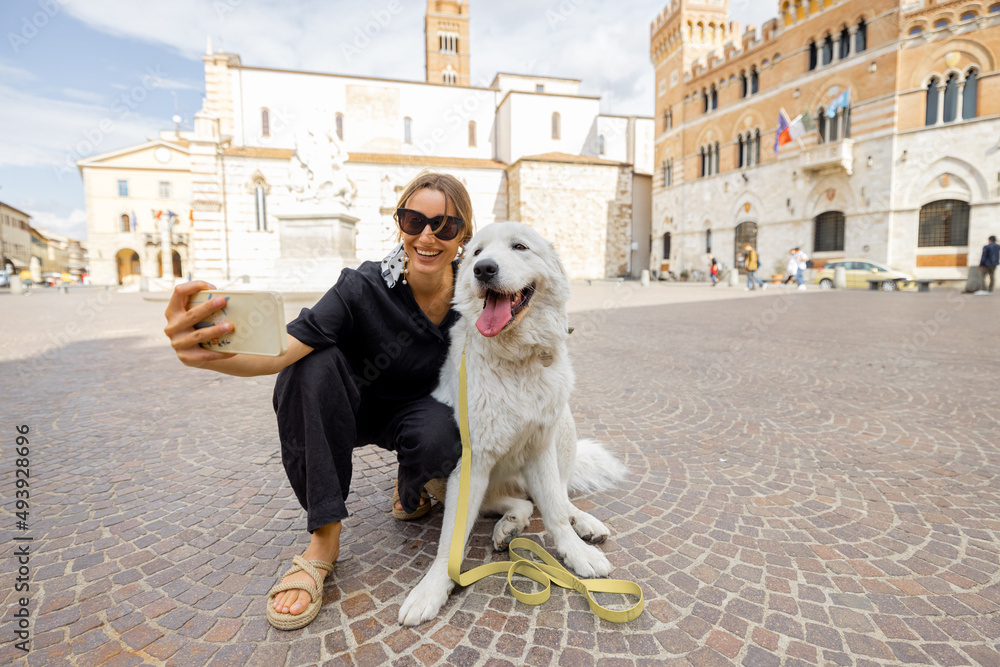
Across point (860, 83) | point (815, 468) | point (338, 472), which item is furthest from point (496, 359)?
point (860, 83)

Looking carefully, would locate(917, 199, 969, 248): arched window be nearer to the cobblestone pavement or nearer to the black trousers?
the cobblestone pavement

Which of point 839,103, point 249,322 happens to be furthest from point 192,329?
point 839,103

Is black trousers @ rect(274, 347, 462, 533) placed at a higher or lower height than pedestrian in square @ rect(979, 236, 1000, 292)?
lower

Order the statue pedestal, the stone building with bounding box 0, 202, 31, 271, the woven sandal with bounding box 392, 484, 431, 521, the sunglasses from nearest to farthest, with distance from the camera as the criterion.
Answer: the sunglasses → the woven sandal with bounding box 392, 484, 431, 521 → the statue pedestal → the stone building with bounding box 0, 202, 31, 271

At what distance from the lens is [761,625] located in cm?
179

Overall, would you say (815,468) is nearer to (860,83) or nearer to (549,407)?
(549,407)

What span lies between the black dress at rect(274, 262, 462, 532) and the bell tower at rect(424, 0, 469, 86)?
175ft

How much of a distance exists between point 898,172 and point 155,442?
3074cm

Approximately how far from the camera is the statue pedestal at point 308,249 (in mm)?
12930

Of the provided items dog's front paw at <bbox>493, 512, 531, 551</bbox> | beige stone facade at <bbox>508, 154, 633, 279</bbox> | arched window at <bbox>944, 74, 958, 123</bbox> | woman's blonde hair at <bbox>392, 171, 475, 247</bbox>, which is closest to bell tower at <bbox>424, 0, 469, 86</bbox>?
beige stone facade at <bbox>508, 154, 633, 279</bbox>

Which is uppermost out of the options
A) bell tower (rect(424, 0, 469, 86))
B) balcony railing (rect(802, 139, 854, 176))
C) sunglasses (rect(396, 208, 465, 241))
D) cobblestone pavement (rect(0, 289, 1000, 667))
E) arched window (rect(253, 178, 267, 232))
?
bell tower (rect(424, 0, 469, 86))

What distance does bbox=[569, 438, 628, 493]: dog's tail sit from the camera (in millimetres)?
2926

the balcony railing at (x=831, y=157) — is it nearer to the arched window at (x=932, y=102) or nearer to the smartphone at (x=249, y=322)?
the arched window at (x=932, y=102)

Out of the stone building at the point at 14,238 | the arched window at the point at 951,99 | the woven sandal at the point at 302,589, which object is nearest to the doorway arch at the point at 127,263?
the stone building at the point at 14,238
